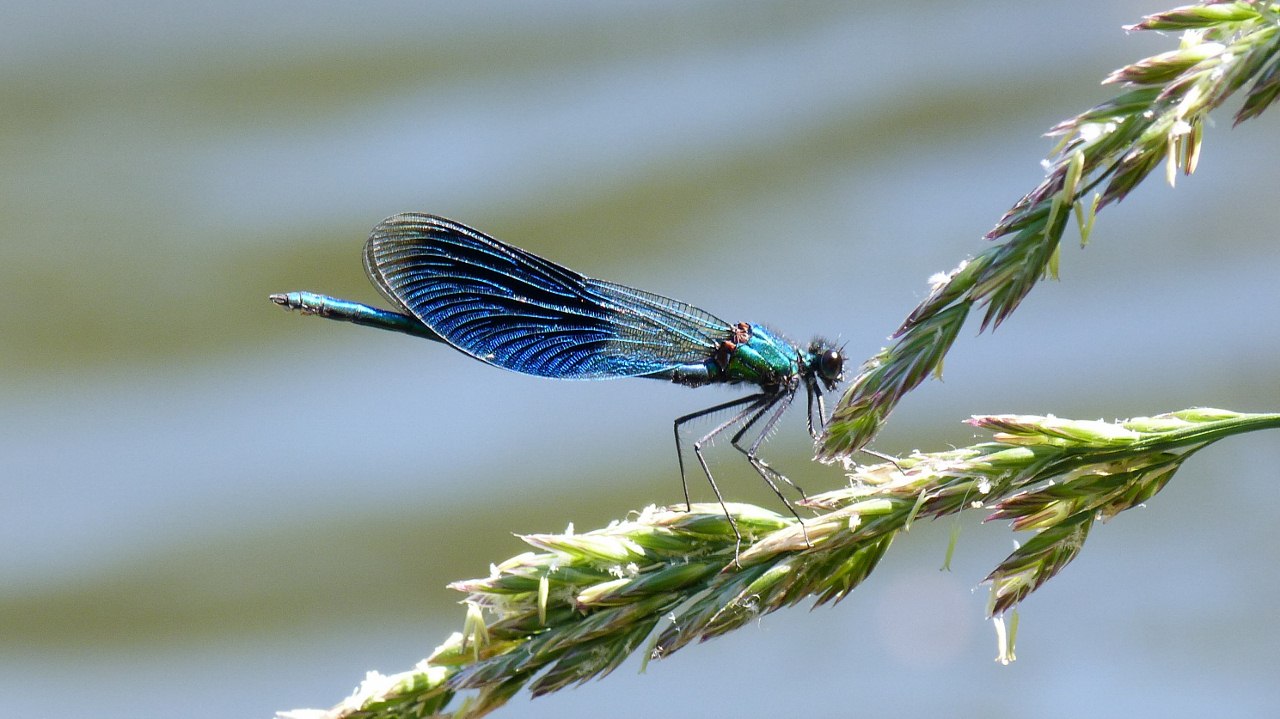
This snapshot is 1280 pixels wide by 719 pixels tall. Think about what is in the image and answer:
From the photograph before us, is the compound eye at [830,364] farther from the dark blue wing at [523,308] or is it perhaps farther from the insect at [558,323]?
the dark blue wing at [523,308]

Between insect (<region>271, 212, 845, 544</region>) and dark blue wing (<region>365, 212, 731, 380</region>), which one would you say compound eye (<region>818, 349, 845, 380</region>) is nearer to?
insect (<region>271, 212, 845, 544</region>)

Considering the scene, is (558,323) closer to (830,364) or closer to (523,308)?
(523,308)

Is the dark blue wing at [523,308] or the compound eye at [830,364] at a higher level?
the dark blue wing at [523,308]

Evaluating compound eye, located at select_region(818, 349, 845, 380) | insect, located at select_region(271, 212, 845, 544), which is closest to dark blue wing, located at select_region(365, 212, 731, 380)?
insect, located at select_region(271, 212, 845, 544)

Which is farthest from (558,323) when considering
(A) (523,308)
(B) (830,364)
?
(B) (830,364)

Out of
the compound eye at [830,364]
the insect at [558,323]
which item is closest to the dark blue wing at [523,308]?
the insect at [558,323]

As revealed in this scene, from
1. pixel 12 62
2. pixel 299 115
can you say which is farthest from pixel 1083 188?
pixel 12 62
